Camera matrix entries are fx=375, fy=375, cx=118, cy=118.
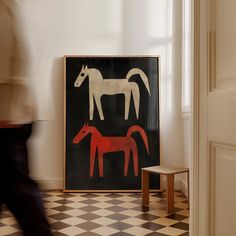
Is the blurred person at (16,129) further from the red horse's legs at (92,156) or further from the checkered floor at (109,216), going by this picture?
the red horse's legs at (92,156)

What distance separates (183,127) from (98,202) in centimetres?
141

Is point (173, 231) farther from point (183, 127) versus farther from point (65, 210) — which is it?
point (183, 127)

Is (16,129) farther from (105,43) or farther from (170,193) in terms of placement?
(105,43)

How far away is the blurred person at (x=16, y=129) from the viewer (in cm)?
118

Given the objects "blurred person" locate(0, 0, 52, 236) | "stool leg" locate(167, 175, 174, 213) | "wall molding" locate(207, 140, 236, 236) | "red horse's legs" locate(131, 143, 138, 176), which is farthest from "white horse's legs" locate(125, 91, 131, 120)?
"blurred person" locate(0, 0, 52, 236)

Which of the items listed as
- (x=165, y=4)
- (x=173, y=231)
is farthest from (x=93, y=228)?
(x=165, y=4)

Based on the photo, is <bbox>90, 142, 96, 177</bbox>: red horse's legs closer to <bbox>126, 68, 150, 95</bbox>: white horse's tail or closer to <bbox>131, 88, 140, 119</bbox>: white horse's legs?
<bbox>131, 88, 140, 119</bbox>: white horse's legs

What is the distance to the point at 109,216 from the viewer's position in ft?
11.2

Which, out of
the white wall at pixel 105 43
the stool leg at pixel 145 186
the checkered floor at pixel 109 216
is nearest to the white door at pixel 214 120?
the checkered floor at pixel 109 216

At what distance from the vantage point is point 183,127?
4.58 meters

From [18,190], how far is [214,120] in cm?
78

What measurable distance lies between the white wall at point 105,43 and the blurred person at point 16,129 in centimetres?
345

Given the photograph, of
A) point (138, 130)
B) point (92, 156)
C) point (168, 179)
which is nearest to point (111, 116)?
point (138, 130)

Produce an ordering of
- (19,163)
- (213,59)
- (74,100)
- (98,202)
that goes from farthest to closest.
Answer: (74,100), (98,202), (213,59), (19,163)
